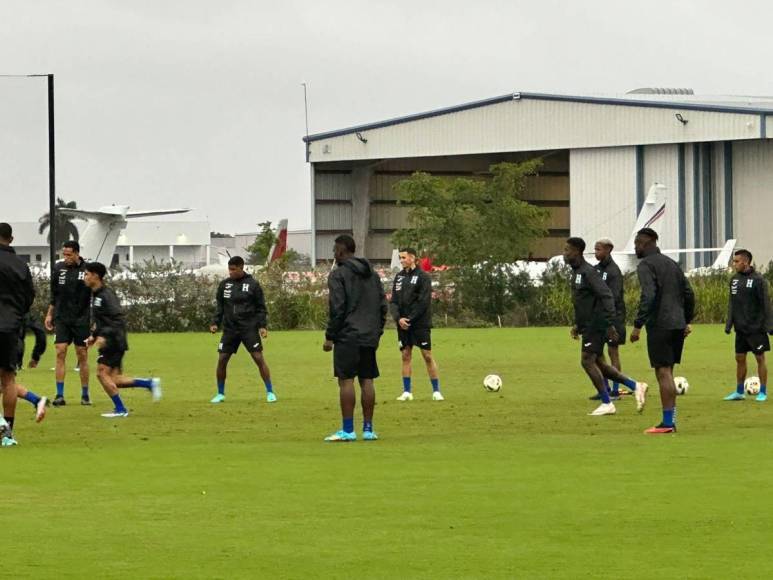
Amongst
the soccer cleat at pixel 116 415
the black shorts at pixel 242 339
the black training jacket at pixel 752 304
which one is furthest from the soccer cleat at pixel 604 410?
the soccer cleat at pixel 116 415

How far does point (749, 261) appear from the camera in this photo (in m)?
19.7

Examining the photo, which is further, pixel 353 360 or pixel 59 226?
pixel 59 226

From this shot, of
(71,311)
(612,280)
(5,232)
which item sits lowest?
(71,311)

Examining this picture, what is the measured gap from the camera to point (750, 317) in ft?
65.1

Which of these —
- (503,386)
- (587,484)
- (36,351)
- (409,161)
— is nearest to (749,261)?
(503,386)

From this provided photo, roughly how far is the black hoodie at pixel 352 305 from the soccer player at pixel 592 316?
11.7 ft

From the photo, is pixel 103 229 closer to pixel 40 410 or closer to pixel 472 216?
pixel 472 216

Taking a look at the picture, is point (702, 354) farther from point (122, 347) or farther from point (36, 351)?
point (122, 347)

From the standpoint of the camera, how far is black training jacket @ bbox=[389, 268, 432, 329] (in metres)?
20.4

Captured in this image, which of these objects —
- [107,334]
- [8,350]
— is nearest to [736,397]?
[107,334]

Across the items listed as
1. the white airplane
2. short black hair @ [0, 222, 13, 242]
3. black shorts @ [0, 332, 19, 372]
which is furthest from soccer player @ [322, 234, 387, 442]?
the white airplane

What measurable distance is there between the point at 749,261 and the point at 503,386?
4738mm

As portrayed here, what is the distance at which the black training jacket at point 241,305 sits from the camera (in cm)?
2055

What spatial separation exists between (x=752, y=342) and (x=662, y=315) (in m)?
4.72
